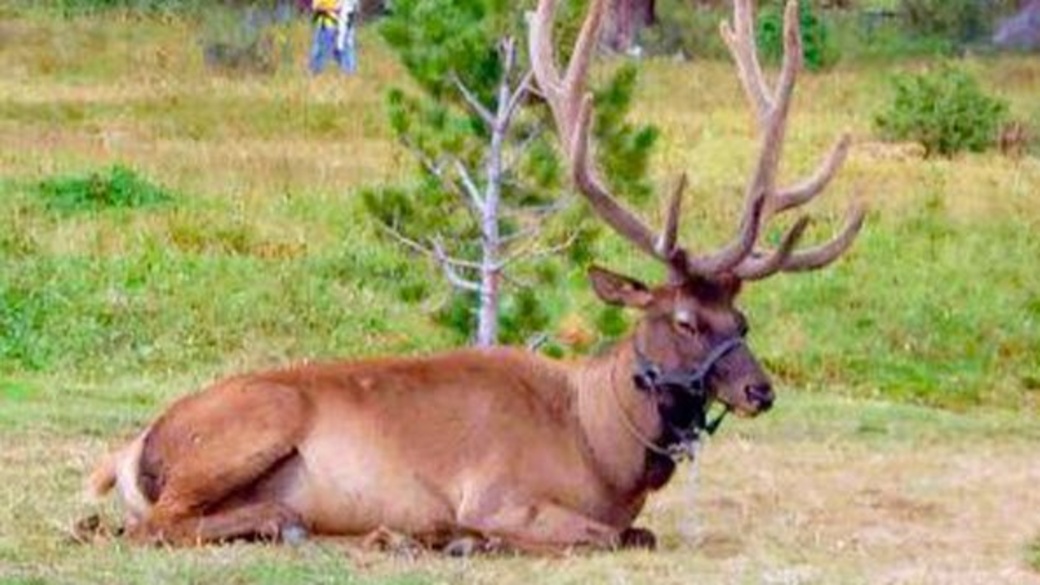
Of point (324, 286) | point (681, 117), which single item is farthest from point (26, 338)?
point (681, 117)

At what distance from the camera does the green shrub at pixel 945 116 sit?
2670cm

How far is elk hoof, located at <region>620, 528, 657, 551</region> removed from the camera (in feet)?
34.0

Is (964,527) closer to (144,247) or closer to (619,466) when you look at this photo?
(619,466)

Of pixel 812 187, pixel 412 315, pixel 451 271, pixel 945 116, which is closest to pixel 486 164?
pixel 451 271

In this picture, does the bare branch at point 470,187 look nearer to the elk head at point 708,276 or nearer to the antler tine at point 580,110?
the antler tine at point 580,110

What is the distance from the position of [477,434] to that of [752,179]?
142cm

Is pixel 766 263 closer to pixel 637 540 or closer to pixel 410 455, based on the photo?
pixel 637 540

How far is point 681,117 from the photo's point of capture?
94.4 ft

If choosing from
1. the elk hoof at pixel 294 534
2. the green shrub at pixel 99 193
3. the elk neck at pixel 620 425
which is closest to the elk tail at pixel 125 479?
the elk hoof at pixel 294 534

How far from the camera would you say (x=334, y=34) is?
32531 mm

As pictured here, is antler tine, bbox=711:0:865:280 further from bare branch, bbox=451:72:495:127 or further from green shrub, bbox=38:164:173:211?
green shrub, bbox=38:164:173:211

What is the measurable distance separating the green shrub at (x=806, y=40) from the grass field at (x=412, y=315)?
10.6 ft

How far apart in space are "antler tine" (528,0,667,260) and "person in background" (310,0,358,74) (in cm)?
2021

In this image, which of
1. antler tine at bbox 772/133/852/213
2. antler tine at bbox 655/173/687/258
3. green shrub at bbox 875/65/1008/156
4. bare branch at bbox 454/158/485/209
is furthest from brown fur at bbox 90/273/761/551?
green shrub at bbox 875/65/1008/156
